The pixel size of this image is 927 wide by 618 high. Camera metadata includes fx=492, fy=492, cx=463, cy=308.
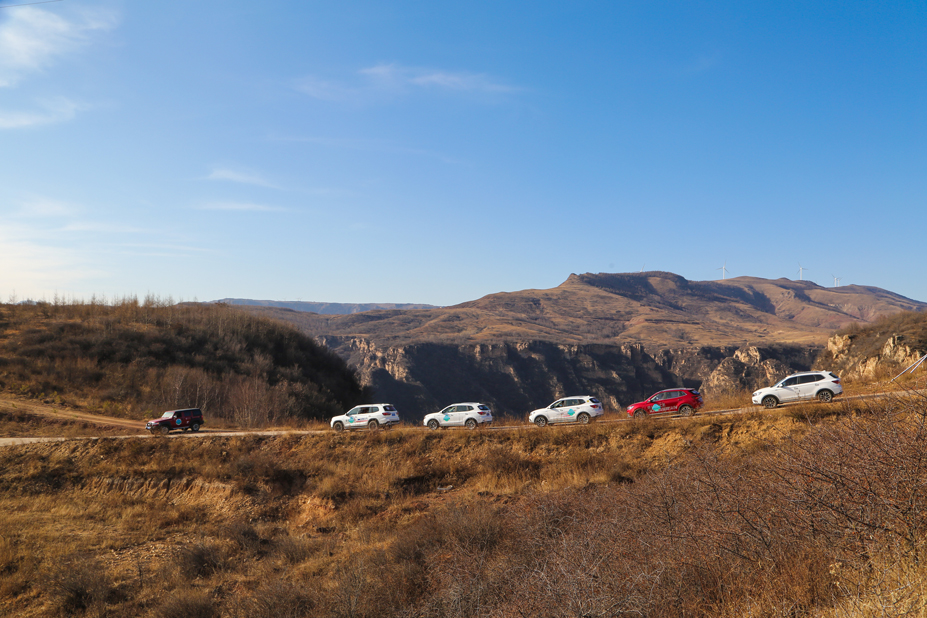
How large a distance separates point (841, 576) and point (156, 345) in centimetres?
5374

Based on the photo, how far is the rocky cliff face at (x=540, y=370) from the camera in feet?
313

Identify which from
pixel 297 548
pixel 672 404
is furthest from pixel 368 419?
pixel 672 404

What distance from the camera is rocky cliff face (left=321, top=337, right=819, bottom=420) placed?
95312mm

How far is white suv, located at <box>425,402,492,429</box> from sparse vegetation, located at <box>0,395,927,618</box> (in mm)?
2434

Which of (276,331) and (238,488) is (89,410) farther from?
(276,331)

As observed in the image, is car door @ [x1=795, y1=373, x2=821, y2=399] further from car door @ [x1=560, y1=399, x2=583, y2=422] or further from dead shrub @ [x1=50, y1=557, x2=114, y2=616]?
dead shrub @ [x1=50, y1=557, x2=114, y2=616]

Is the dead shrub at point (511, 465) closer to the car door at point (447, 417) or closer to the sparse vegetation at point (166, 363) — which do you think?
the car door at point (447, 417)

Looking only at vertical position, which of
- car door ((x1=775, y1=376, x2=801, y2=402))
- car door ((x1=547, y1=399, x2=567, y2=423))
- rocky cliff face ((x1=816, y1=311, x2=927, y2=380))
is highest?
rocky cliff face ((x1=816, y1=311, x2=927, y2=380))

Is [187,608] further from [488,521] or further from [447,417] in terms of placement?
[447,417]

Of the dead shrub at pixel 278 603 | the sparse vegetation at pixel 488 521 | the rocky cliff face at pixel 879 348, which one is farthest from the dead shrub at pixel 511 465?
the rocky cliff face at pixel 879 348

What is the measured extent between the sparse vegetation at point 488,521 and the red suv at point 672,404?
3.20 meters

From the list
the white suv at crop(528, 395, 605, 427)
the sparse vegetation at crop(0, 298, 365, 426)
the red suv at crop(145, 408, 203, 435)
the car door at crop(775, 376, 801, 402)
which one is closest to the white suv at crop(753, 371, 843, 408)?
the car door at crop(775, 376, 801, 402)

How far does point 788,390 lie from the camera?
21.5 metres

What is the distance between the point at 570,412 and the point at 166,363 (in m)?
39.5
